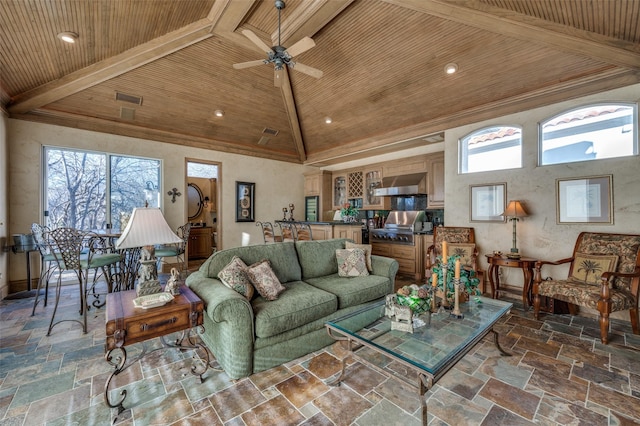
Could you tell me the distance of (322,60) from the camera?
4395 millimetres

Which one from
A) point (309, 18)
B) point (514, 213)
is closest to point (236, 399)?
point (514, 213)

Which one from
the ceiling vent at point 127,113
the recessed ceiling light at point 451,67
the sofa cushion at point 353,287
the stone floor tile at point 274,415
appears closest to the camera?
the stone floor tile at point 274,415

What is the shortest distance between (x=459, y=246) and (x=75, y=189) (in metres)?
6.69

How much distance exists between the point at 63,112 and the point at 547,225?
778cm

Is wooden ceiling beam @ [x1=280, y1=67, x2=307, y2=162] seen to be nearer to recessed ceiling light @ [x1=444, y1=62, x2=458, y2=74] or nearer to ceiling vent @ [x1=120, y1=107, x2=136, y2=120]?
recessed ceiling light @ [x1=444, y1=62, x2=458, y2=74]

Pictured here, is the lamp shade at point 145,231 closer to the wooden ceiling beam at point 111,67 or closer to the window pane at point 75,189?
the wooden ceiling beam at point 111,67

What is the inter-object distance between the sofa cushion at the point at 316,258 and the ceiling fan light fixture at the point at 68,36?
3649 mm

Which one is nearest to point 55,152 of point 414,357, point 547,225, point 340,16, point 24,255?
point 24,255

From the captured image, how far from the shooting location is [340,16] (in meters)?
3.56

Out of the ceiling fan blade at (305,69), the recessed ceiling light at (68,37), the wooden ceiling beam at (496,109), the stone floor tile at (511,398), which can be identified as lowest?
the stone floor tile at (511,398)

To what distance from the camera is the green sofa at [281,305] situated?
2.01 metres

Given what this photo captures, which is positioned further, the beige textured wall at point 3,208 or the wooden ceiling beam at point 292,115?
the wooden ceiling beam at point 292,115

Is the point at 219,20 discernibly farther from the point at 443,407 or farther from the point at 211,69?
the point at 443,407

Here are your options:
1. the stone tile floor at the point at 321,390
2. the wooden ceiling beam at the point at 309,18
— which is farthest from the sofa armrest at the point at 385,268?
the wooden ceiling beam at the point at 309,18
